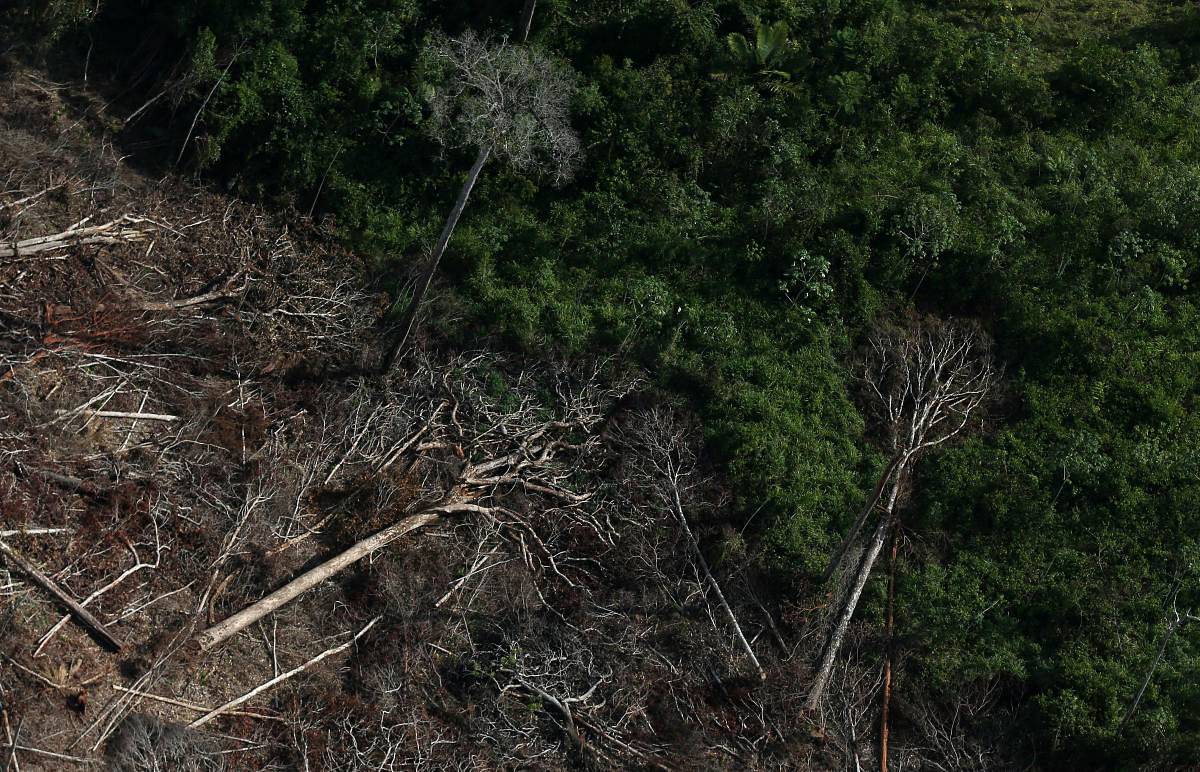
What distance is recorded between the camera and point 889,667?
45.4ft

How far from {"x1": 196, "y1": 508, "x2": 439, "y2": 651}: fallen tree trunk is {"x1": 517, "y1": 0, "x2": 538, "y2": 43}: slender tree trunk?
9274 millimetres

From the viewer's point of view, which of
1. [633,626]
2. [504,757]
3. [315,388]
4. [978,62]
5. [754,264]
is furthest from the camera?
[978,62]

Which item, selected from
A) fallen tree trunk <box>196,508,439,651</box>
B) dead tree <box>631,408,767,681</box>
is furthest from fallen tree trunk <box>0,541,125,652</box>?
dead tree <box>631,408,767,681</box>

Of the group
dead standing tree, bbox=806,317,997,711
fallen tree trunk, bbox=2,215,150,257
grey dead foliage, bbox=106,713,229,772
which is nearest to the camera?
grey dead foliage, bbox=106,713,229,772

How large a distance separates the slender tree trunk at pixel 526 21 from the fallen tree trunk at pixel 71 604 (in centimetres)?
1197

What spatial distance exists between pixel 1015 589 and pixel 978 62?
411 inches

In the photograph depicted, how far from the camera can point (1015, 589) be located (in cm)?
1457

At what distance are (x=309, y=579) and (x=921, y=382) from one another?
9.47 meters

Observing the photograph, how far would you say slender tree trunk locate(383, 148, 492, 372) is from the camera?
48.4 feet

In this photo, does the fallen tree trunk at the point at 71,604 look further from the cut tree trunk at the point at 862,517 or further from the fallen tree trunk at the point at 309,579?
the cut tree trunk at the point at 862,517

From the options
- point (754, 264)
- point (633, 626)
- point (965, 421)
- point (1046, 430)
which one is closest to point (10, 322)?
point (633, 626)

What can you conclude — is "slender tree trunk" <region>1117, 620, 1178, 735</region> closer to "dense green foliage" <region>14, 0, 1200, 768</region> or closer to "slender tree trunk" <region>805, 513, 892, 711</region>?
"dense green foliage" <region>14, 0, 1200, 768</region>

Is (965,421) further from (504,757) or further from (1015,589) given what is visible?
(504,757)

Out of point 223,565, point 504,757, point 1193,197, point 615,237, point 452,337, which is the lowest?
point 504,757
